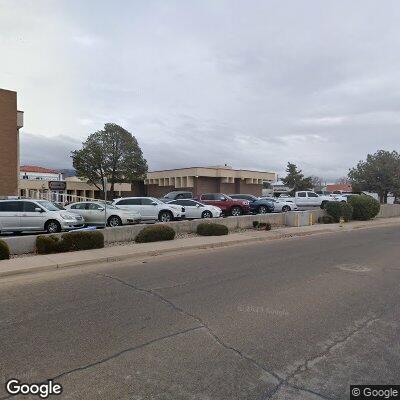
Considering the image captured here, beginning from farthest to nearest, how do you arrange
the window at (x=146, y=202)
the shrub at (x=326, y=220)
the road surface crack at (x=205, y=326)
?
1. the shrub at (x=326, y=220)
2. the window at (x=146, y=202)
3. the road surface crack at (x=205, y=326)

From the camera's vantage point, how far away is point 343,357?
4645 millimetres

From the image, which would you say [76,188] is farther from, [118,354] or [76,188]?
[118,354]

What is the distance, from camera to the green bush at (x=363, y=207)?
1196 inches

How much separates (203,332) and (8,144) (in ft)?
90.8

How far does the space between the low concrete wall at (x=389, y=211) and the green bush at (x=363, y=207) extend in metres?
4.57

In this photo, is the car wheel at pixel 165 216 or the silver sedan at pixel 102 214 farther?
the car wheel at pixel 165 216

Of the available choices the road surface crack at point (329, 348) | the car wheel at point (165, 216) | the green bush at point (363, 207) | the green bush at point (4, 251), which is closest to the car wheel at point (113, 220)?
the car wheel at point (165, 216)

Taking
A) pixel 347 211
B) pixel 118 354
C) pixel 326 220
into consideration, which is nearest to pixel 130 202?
pixel 326 220

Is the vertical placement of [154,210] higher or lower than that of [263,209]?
higher

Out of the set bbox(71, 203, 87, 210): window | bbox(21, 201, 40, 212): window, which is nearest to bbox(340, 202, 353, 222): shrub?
bbox(71, 203, 87, 210): window

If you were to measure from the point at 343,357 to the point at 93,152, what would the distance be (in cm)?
4733

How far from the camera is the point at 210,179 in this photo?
55312 millimetres

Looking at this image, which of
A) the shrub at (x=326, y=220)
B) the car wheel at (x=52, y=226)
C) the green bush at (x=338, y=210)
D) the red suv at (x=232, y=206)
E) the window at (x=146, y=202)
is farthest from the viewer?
the green bush at (x=338, y=210)

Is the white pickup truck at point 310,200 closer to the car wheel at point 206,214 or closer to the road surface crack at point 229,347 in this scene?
the car wheel at point 206,214
